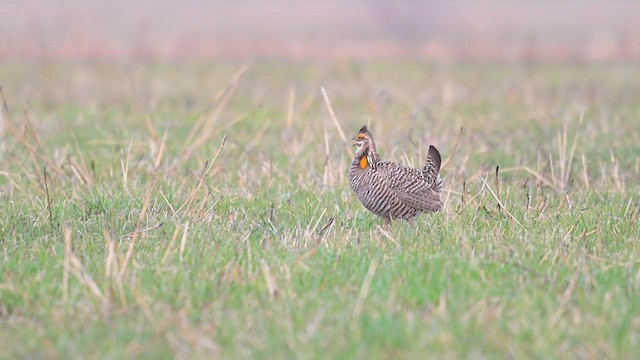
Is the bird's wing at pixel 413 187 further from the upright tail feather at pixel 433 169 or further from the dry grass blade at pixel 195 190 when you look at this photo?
the dry grass blade at pixel 195 190

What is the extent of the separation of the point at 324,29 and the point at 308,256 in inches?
1829

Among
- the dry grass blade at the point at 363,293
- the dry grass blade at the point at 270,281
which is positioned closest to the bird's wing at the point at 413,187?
the dry grass blade at the point at 363,293

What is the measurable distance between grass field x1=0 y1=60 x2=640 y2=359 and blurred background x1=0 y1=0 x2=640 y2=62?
1227 centimetres

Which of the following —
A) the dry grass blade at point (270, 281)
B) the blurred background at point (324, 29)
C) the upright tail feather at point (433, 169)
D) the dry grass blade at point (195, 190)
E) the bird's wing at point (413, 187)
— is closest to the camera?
the dry grass blade at point (270, 281)

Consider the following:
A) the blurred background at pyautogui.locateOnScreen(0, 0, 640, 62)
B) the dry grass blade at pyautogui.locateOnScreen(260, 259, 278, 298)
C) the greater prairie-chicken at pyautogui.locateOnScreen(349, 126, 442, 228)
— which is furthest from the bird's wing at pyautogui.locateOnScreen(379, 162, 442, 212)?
the blurred background at pyautogui.locateOnScreen(0, 0, 640, 62)

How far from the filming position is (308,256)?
5266 mm

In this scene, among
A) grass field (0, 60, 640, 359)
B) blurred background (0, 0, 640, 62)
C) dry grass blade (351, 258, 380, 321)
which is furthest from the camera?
blurred background (0, 0, 640, 62)

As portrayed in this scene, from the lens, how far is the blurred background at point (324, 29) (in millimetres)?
22750

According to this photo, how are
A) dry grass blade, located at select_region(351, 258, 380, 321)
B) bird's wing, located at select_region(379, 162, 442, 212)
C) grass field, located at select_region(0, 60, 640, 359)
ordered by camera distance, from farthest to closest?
bird's wing, located at select_region(379, 162, 442, 212)
dry grass blade, located at select_region(351, 258, 380, 321)
grass field, located at select_region(0, 60, 640, 359)

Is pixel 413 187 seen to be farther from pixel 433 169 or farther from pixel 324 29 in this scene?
pixel 324 29

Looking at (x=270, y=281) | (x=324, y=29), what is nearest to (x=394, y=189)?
(x=270, y=281)

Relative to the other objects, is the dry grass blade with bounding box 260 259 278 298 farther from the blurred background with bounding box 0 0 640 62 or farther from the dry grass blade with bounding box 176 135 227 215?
the blurred background with bounding box 0 0 640 62

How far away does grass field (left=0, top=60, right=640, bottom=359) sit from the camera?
13.5 feet

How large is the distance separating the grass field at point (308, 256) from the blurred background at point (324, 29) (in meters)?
12.3
